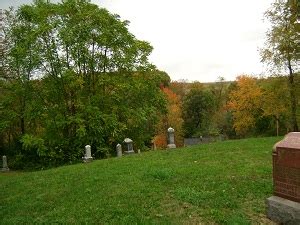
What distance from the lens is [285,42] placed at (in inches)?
970

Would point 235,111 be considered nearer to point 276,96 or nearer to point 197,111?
point 197,111

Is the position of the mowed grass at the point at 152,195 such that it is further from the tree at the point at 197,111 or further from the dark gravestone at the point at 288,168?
the tree at the point at 197,111

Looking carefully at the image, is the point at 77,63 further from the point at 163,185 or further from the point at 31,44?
the point at 163,185

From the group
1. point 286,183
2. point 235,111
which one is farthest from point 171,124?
point 286,183

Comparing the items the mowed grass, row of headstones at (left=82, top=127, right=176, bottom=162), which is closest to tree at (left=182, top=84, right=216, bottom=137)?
row of headstones at (left=82, top=127, right=176, bottom=162)

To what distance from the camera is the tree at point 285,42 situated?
24.7m

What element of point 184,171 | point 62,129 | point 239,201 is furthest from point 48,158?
point 239,201

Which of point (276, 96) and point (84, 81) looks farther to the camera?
point (276, 96)

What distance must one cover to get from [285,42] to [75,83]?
49.9ft

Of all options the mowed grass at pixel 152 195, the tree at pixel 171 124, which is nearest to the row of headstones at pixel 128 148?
the mowed grass at pixel 152 195

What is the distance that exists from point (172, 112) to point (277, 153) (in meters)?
49.1

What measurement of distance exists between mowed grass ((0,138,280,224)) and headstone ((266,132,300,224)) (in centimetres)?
38

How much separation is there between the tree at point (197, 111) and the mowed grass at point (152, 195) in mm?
43577

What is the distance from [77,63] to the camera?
2547cm
